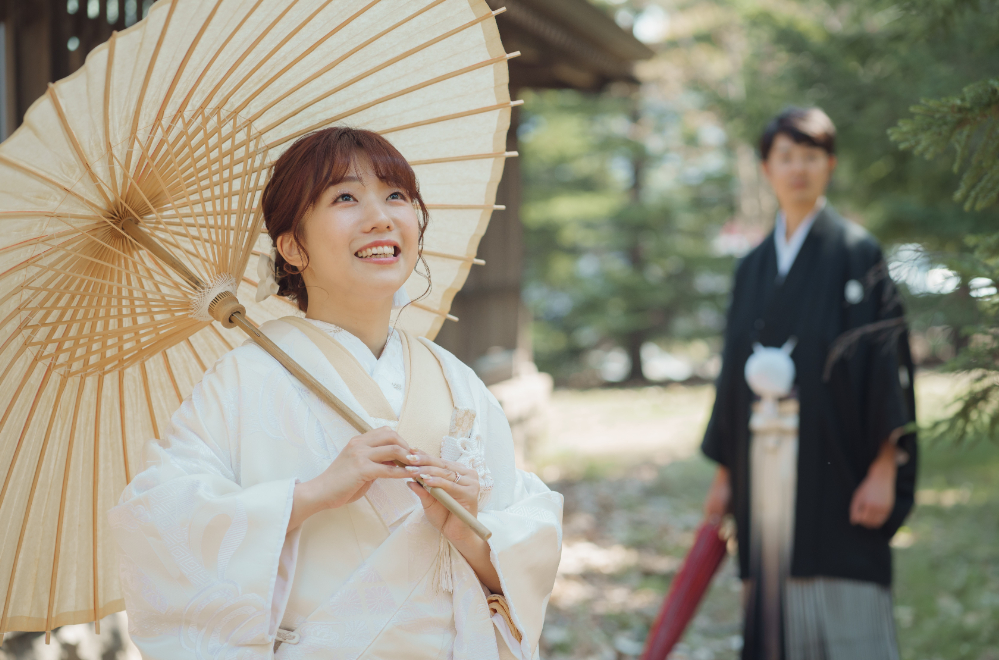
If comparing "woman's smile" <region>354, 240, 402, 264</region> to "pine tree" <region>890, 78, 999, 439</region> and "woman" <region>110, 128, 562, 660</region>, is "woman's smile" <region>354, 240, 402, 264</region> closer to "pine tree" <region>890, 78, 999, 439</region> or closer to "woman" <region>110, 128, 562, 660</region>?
"woman" <region>110, 128, 562, 660</region>

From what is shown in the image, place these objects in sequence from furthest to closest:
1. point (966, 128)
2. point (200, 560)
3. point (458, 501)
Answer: point (966, 128)
point (458, 501)
point (200, 560)

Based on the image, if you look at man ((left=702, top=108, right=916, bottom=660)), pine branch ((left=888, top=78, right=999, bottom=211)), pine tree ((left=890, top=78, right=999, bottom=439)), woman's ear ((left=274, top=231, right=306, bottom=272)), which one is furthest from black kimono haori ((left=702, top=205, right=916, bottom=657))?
woman's ear ((left=274, top=231, right=306, bottom=272))

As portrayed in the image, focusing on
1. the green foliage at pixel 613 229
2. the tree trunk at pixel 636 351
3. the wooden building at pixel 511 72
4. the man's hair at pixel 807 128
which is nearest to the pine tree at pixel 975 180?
the man's hair at pixel 807 128

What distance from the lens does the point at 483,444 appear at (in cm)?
169

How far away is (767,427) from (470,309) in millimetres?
3315

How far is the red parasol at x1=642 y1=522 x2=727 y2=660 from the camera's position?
3404 millimetres

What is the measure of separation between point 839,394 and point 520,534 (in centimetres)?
209

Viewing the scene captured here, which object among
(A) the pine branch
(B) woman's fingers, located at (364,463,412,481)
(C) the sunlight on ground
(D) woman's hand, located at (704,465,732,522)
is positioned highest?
(A) the pine branch

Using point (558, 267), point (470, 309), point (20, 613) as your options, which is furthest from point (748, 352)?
point (558, 267)

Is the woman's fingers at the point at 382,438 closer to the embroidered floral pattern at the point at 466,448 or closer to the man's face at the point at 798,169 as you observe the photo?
the embroidered floral pattern at the point at 466,448

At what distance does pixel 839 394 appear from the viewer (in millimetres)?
3301

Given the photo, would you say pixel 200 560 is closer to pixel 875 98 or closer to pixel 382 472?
pixel 382 472

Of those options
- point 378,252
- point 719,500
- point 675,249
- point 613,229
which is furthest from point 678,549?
point 613,229

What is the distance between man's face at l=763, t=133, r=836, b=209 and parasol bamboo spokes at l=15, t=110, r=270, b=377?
2407 millimetres
